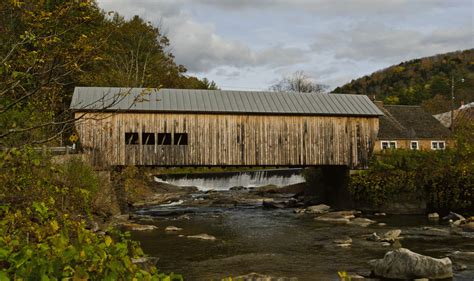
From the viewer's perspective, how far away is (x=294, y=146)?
21578mm

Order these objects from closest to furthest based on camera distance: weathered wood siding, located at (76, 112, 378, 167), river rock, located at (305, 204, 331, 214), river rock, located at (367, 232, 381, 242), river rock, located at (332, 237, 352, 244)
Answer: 1. river rock, located at (332, 237, 352, 244)
2. river rock, located at (367, 232, 381, 242)
3. weathered wood siding, located at (76, 112, 378, 167)
4. river rock, located at (305, 204, 331, 214)

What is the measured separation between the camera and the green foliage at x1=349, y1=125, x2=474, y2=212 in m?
18.2

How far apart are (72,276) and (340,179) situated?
21.5 m

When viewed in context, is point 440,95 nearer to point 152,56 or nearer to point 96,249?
point 152,56

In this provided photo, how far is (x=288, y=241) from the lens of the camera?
13.5 m

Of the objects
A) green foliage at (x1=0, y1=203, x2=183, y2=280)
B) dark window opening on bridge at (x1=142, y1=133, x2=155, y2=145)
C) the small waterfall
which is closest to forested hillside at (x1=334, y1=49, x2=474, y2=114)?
the small waterfall

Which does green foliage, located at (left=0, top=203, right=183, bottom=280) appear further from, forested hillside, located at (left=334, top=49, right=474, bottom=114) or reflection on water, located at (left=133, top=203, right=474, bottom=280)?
forested hillside, located at (left=334, top=49, right=474, bottom=114)

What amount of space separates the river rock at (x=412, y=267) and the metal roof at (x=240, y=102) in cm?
1267

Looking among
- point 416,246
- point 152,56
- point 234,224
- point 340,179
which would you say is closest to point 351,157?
point 340,179

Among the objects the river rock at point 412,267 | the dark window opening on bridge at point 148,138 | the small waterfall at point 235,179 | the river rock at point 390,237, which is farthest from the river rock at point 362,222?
the small waterfall at point 235,179

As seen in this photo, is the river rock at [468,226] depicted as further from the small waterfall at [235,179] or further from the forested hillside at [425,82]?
the forested hillside at [425,82]

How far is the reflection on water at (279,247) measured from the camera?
9.77 m

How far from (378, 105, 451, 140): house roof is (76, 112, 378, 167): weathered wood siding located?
11426 mm

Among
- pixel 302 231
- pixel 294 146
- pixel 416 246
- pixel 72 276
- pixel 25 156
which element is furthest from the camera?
pixel 294 146
